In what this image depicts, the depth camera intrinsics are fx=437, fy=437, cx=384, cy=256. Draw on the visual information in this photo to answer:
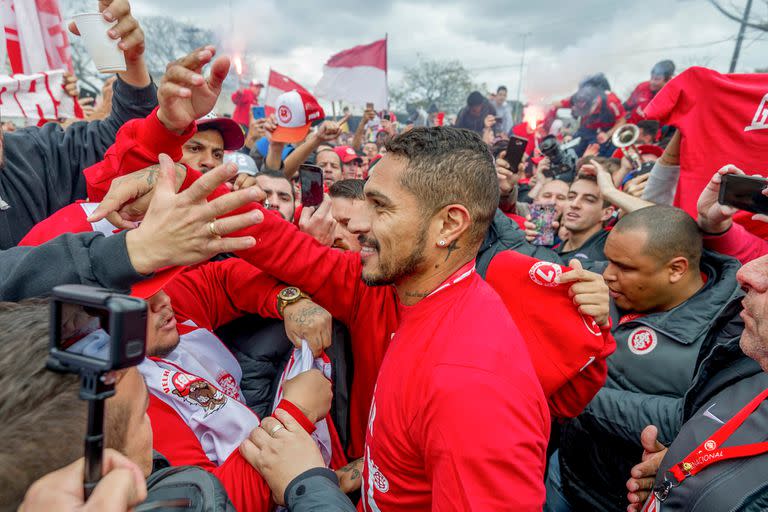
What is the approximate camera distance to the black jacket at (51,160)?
2.35 meters

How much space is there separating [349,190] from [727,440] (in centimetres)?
238

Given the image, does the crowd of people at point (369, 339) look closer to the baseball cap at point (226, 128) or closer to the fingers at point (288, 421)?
the fingers at point (288, 421)

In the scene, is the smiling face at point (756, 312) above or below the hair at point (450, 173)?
below

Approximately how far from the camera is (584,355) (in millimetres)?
1590

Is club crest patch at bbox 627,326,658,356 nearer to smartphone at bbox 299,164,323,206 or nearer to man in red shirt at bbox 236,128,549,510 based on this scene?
man in red shirt at bbox 236,128,549,510

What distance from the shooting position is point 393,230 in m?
1.62

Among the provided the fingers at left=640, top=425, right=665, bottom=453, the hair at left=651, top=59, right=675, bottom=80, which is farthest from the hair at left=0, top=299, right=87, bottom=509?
the hair at left=651, top=59, right=675, bottom=80

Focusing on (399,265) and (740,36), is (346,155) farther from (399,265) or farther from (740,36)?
(740,36)

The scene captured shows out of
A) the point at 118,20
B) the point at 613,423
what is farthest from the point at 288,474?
the point at 118,20

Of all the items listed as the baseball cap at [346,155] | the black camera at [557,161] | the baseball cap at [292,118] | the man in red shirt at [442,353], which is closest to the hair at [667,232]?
the man in red shirt at [442,353]

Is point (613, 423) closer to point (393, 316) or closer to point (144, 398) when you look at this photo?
point (393, 316)

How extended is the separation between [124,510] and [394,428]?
81 cm

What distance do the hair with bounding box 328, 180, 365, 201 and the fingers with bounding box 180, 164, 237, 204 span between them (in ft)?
5.79

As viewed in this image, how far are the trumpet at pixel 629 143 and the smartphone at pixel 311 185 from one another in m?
3.76
